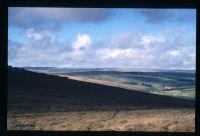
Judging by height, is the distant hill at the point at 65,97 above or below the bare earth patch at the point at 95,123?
above

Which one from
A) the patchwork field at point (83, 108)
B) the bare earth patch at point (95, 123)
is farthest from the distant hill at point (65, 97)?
the bare earth patch at point (95, 123)

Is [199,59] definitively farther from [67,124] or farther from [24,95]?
[24,95]

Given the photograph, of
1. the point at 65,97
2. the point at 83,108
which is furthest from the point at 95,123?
the point at 65,97

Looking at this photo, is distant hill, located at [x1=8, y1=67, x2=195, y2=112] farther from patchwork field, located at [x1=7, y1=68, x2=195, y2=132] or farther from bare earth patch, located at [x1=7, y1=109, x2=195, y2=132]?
bare earth patch, located at [x1=7, y1=109, x2=195, y2=132]

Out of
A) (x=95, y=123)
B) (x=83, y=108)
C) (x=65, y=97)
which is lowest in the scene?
(x=95, y=123)

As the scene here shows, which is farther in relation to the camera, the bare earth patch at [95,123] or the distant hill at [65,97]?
the distant hill at [65,97]

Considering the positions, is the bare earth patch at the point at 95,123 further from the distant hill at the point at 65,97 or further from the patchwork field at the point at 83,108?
the distant hill at the point at 65,97

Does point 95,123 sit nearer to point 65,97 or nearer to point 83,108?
point 83,108
